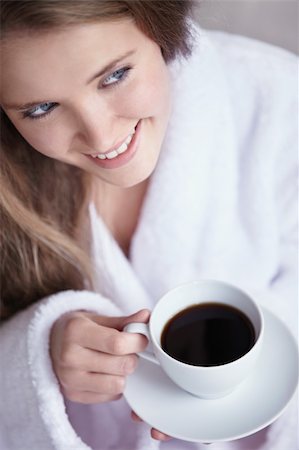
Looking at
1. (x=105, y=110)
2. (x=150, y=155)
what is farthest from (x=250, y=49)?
(x=105, y=110)

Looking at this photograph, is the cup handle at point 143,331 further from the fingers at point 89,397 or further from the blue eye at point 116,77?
the blue eye at point 116,77

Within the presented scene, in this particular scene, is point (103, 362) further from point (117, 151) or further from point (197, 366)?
point (117, 151)

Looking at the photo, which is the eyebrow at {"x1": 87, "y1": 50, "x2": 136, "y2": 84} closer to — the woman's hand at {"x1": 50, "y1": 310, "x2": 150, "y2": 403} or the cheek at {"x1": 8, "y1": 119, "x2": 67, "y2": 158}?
the cheek at {"x1": 8, "y1": 119, "x2": 67, "y2": 158}

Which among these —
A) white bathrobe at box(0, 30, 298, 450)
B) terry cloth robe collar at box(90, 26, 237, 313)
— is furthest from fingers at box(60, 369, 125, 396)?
terry cloth robe collar at box(90, 26, 237, 313)

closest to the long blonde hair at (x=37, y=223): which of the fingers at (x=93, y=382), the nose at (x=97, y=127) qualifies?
the nose at (x=97, y=127)

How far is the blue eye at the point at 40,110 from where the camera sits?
84cm

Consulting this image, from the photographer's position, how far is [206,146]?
3.89ft

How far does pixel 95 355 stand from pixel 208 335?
15 centimetres

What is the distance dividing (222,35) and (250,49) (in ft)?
0.19

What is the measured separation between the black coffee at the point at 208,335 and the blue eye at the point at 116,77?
30 cm

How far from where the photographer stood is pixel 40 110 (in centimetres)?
86

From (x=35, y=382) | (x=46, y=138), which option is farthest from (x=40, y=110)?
(x=35, y=382)

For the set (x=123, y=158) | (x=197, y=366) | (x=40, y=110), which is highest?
(x=40, y=110)

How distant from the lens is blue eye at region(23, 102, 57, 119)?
84cm
